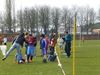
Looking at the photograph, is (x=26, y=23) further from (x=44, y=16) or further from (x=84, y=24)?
(x=84, y=24)

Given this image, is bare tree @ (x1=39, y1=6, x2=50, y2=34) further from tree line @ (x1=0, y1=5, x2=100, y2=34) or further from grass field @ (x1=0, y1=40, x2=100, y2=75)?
grass field @ (x1=0, y1=40, x2=100, y2=75)

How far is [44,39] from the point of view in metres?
26.3

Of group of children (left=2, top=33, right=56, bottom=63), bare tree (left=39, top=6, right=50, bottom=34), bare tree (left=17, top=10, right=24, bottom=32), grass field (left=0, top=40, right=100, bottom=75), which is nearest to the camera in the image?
grass field (left=0, top=40, right=100, bottom=75)

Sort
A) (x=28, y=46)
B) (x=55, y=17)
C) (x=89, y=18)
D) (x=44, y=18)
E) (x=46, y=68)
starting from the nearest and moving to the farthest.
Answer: (x=46, y=68)
(x=28, y=46)
(x=44, y=18)
(x=55, y=17)
(x=89, y=18)

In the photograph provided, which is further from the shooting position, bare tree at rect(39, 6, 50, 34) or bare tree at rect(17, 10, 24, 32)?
bare tree at rect(39, 6, 50, 34)

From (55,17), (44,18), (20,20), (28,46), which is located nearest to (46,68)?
(28,46)

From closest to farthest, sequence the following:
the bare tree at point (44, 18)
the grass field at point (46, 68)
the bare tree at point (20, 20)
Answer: the grass field at point (46, 68) → the bare tree at point (20, 20) → the bare tree at point (44, 18)

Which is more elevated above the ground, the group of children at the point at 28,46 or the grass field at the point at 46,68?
the group of children at the point at 28,46

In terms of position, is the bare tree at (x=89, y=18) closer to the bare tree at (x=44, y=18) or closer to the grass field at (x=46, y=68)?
the bare tree at (x=44, y=18)

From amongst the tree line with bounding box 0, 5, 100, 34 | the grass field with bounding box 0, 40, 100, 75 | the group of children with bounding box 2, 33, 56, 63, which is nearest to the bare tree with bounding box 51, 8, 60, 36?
the tree line with bounding box 0, 5, 100, 34

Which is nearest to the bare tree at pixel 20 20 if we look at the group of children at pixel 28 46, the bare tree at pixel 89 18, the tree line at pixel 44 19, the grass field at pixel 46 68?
the tree line at pixel 44 19

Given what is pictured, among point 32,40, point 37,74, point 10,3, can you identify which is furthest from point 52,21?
point 37,74

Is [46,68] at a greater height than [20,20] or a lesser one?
lesser

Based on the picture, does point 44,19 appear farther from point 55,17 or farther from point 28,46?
point 28,46
